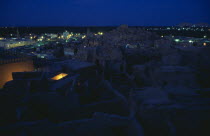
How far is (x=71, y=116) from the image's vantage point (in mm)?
5430

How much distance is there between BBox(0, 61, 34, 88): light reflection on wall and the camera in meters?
7.58

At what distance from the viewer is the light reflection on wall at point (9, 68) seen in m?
7.58

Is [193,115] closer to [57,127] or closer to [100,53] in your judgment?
[57,127]

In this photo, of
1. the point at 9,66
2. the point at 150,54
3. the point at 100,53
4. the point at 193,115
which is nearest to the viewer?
the point at 193,115

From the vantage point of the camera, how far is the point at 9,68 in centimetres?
785

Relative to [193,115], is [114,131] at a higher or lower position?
lower

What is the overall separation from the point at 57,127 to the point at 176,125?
3.27 meters

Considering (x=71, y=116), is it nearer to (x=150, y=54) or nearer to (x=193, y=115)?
(x=193, y=115)

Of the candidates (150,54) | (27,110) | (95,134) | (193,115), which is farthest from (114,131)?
(150,54)

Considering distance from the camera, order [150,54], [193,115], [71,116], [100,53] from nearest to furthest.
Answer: [193,115] → [71,116] → [100,53] → [150,54]

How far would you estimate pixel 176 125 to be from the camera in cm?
469

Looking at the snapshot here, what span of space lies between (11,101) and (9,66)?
11.5 feet

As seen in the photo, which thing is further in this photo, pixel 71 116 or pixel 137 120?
pixel 71 116

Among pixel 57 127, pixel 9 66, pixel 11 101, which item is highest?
pixel 9 66
